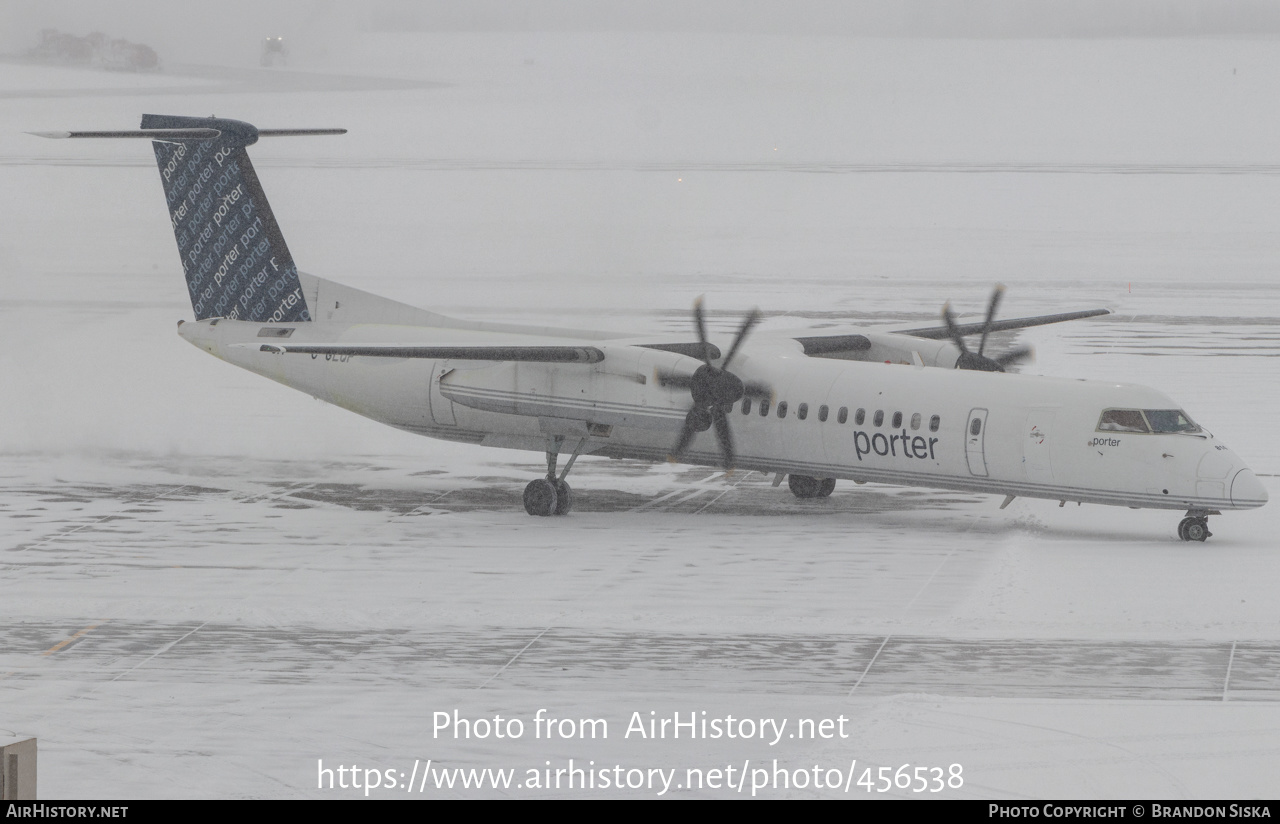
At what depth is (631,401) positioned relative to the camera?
1120 inches

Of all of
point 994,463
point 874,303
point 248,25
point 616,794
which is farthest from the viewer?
point 248,25

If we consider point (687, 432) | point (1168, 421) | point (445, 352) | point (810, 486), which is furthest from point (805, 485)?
point (445, 352)

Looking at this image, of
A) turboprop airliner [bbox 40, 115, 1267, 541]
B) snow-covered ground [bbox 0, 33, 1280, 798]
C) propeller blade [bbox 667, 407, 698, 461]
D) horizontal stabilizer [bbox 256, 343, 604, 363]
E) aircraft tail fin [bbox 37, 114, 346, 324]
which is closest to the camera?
snow-covered ground [bbox 0, 33, 1280, 798]

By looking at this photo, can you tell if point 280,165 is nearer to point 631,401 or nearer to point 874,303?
point 874,303

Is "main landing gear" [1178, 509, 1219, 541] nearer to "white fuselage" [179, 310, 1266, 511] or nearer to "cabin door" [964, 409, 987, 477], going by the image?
"white fuselage" [179, 310, 1266, 511]

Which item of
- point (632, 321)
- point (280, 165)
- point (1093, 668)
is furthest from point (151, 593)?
point (280, 165)

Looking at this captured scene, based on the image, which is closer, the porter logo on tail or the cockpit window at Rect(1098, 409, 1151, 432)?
the cockpit window at Rect(1098, 409, 1151, 432)

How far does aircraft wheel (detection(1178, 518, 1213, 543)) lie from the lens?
2611 centimetres

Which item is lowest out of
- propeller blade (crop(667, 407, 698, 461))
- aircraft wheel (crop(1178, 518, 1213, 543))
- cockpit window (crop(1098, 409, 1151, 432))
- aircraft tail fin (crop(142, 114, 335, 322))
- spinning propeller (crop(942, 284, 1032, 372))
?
aircraft wheel (crop(1178, 518, 1213, 543))

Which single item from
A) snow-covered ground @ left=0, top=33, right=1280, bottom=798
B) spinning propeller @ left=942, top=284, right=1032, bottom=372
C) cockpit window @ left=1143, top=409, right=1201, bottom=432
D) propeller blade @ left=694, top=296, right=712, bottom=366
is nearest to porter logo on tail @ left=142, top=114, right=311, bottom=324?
snow-covered ground @ left=0, top=33, right=1280, bottom=798

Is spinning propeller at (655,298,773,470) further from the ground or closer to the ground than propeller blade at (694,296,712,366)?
closer to the ground

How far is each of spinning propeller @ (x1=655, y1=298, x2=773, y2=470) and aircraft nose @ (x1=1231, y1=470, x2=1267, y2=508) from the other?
7.52m
